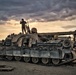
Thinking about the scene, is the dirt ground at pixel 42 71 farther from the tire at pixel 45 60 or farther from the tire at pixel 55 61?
the tire at pixel 45 60

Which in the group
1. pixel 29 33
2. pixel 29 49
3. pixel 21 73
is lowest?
pixel 21 73

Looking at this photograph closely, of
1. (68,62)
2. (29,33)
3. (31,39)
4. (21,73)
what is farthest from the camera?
(29,33)

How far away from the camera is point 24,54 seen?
25.5 meters

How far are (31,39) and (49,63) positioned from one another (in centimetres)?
454

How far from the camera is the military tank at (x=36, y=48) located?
22438 mm

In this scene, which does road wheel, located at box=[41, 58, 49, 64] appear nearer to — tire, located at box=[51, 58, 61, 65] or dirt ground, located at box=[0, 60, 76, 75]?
tire, located at box=[51, 58, 61, 65]

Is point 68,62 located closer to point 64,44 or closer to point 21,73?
point 64,44

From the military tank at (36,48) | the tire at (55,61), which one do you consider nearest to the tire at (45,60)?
the military tank at (36,48)

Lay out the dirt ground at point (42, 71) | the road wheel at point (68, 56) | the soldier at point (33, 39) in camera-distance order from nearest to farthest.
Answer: the dirt ground at point (42, 71)
the road wheel at point (68, 56)
the soldier at point (33, 39)

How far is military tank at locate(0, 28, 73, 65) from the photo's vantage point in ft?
73.6

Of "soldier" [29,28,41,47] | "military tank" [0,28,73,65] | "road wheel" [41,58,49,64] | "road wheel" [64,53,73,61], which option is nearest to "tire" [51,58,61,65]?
"military tank" [0,28,73,65]

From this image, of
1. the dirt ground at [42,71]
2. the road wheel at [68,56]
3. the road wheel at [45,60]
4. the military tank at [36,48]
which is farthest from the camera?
the road wheel at [45,60]

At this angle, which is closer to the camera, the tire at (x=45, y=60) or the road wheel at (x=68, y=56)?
the road wheel at (x=68, y=56)

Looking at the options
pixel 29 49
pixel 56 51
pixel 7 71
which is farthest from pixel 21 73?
pixel 29 49
